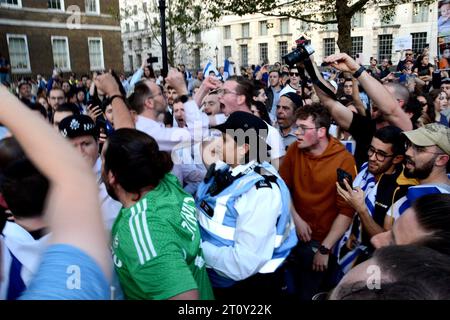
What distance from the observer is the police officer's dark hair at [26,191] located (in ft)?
4.20

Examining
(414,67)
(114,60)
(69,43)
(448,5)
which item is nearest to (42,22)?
(69,43)

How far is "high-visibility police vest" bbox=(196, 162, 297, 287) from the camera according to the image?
6.40 ft

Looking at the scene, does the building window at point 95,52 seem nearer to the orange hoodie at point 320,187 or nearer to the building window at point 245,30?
the building window at point 245,30

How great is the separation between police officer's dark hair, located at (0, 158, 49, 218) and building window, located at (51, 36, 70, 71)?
3145 centimetres

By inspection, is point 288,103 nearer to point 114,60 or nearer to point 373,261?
point 373,261

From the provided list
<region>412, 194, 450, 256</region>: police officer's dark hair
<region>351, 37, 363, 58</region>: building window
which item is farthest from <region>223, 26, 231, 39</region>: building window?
<region>412, 194, 450, 256</region>: police officer's dark hair

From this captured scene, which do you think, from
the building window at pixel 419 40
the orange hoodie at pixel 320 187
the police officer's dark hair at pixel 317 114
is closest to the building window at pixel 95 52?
the building window at pixel 419 40

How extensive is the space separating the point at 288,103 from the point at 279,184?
2306mm

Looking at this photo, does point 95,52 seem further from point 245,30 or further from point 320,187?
point 320,187

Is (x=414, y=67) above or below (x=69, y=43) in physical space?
below

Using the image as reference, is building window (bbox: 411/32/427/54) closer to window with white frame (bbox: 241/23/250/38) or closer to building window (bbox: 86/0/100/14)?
window with white frame (bbox: 241/23/250/38)

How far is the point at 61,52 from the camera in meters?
29.5

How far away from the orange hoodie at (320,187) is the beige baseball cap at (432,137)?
571mm
